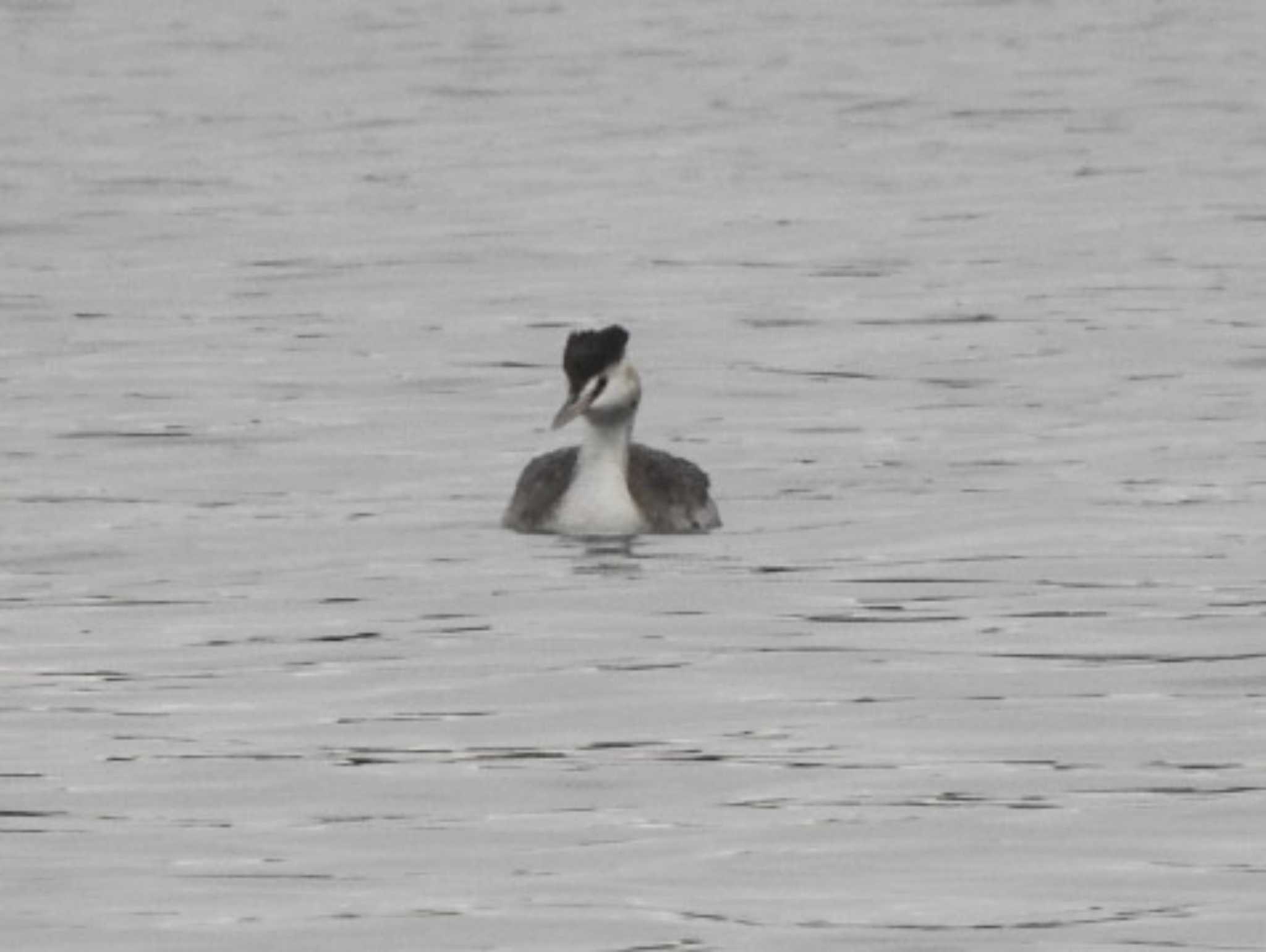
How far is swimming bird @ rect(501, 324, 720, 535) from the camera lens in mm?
21328

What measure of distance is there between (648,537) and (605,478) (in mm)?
356

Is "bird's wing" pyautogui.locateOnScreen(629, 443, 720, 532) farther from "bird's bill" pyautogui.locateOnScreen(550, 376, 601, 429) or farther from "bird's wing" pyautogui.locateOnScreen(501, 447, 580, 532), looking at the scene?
"bird's bill" pyautogui.locateOnScreen(550, 376, 601, 429)

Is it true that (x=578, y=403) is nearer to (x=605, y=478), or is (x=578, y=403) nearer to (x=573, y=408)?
(x=573, y=408)

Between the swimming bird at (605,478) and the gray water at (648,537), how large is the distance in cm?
28

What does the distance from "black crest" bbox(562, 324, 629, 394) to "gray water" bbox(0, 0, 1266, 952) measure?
89 centimetres

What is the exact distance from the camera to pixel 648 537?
70.2 ft

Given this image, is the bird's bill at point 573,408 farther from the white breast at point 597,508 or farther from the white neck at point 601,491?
the white breast at point 597,508

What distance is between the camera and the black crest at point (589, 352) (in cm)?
2158

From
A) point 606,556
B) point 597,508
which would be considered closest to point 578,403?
point 597,508

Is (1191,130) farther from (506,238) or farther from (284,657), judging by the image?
(284,657)

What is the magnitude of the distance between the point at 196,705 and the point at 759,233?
19.1 meters

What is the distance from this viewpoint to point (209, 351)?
93.1 feet

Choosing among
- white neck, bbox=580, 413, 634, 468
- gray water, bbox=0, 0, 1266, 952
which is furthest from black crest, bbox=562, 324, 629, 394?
gray water, bbox=0, 0, 1266, 952

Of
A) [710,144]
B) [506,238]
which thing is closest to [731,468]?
[506,238]
